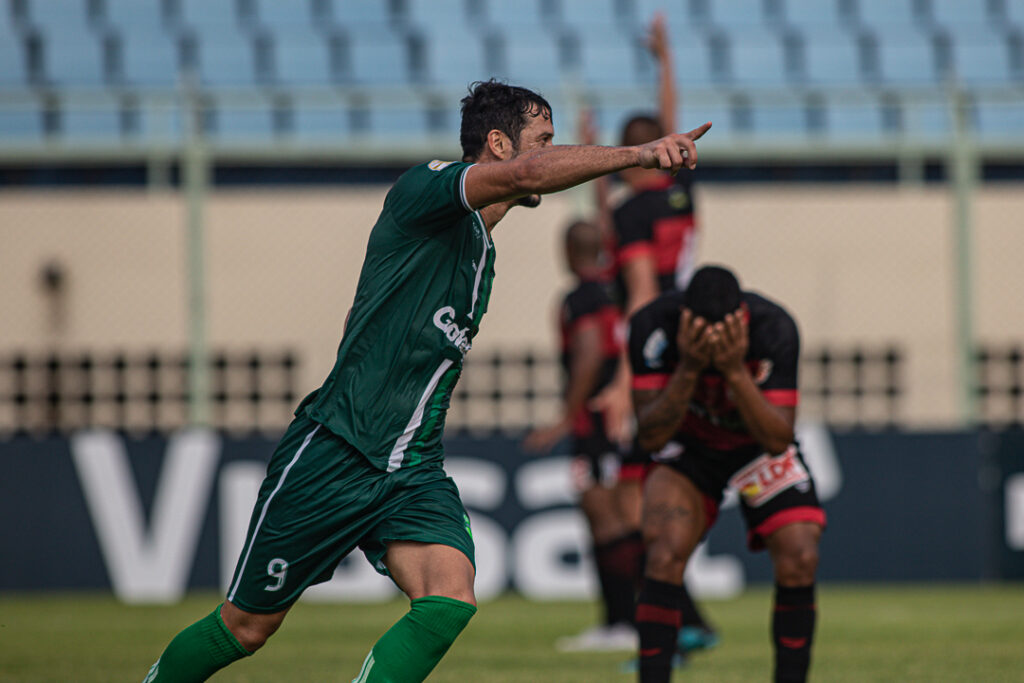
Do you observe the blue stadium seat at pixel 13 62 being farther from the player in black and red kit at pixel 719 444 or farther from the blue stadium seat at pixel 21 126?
the player in black and red kit at pixel 719 444

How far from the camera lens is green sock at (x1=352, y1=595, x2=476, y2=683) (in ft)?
10.2

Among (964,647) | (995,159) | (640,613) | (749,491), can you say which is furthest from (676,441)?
(995,159)

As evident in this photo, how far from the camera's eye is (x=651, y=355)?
4375 millimetres

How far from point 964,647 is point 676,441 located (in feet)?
8.43

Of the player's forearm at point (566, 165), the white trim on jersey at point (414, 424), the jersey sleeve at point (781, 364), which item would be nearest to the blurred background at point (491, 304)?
the jersey sleeve at point (781, 364)

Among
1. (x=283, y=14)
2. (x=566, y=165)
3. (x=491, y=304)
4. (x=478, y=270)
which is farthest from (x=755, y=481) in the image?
(x=283, y=14)

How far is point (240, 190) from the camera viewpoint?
1334cm

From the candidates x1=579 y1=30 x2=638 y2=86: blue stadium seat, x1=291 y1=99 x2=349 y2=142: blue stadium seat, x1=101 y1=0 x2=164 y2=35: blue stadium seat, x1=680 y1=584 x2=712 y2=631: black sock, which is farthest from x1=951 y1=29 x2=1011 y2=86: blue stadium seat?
x1=680 y1=584 x2=712 y2=631: black sock

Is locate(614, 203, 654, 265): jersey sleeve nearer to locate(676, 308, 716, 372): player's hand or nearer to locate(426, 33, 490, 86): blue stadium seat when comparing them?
locate(676, 308, 716, 372): player's hand

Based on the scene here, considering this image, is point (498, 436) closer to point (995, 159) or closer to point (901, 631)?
point (901, 631)

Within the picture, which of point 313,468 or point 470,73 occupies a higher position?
point 470,73

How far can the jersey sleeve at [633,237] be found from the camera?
6082 millimetres

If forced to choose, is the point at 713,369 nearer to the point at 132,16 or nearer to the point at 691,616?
the point at 691,616

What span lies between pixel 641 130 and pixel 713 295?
2209mm
